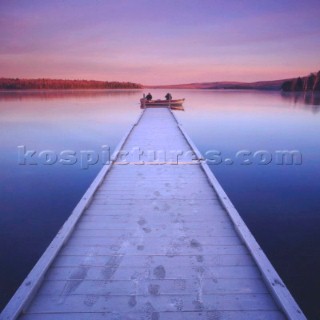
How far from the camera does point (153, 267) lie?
9.43ft

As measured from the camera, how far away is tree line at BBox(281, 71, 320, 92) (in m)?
82.8

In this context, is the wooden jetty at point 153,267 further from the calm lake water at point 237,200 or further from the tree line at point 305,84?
the tree line at point 305,84

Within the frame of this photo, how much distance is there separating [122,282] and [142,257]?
443 millimetres

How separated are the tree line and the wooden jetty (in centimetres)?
9568

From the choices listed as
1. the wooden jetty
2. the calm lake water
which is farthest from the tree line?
the wooden jetty

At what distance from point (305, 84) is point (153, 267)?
3983 inches

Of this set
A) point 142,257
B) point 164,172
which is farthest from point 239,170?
point 142,257

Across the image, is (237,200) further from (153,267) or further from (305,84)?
(305,84)

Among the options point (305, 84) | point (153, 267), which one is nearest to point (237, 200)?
point (153, 267)

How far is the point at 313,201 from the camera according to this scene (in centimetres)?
690

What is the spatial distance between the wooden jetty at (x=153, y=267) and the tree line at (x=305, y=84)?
9568 centimetres

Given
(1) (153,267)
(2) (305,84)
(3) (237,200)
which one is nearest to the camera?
(1) (153,267)

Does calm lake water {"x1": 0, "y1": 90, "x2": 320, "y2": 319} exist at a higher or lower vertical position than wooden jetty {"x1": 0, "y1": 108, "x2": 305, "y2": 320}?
lower

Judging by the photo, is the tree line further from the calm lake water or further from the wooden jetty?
the wooden jetty
